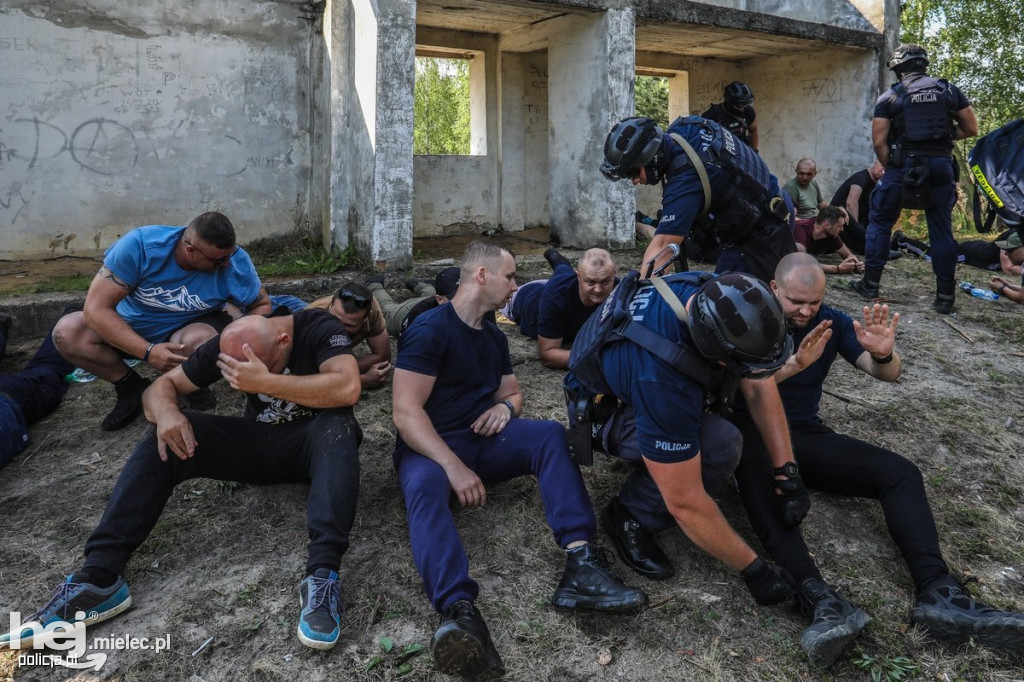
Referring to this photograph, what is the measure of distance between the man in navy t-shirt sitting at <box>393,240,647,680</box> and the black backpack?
4.33 m

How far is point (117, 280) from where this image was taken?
4309mm

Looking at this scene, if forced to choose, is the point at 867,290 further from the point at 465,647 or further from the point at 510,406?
the point at 465,647

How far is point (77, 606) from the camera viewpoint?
111 inches

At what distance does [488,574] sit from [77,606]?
1.51 m

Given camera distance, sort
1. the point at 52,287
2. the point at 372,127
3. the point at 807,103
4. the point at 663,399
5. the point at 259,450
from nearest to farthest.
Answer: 1. the point at 663,399
2. the point at 259,450
3. the point at 52,287
4. the point at 372,127
5. the point at 807,103

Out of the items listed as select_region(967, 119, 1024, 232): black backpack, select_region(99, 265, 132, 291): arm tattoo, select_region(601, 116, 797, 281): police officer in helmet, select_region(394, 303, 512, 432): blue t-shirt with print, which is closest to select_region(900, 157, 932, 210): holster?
select_region(967, 119, 1024, 232): black backpack

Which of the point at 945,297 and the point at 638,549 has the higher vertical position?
the point at 945,297

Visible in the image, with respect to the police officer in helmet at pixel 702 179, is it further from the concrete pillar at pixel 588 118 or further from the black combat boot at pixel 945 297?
the concrete pillar at pixel 588 118

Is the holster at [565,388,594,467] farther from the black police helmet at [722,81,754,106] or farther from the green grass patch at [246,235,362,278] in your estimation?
the black police helmet at [722,81,754,106]

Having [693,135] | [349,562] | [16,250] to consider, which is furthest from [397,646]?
[16,250]

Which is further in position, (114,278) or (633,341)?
(114,278)

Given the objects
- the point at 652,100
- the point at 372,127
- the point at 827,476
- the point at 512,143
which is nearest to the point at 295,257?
the point at 372,127

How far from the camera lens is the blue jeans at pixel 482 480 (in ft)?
9.22

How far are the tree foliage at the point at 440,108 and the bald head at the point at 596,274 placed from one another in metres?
12.7
